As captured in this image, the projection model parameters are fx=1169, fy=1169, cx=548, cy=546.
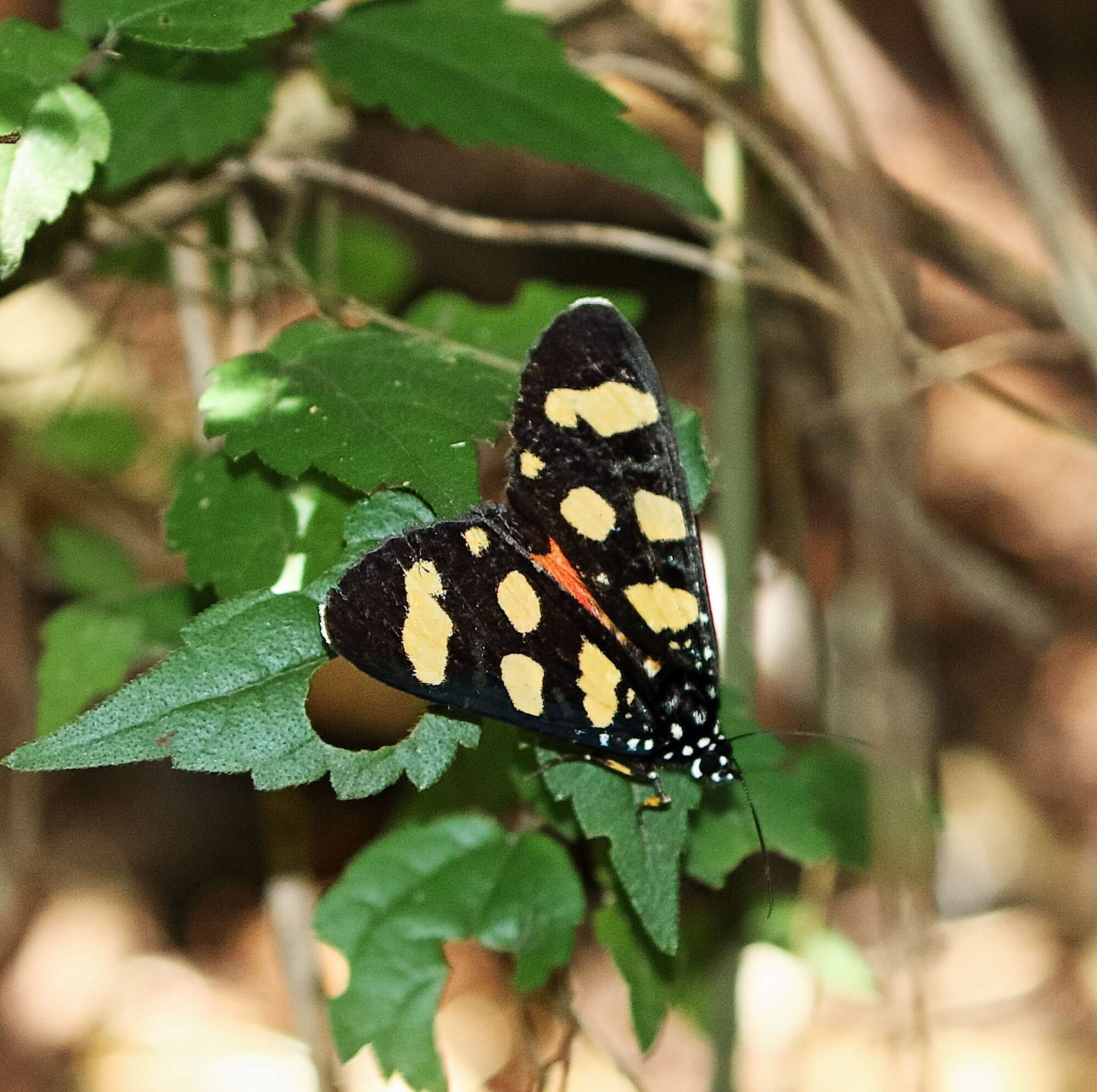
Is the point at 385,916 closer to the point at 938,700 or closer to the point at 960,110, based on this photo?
the point at 938,700

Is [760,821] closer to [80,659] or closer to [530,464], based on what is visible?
[530,464]

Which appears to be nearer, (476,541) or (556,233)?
(476,541)

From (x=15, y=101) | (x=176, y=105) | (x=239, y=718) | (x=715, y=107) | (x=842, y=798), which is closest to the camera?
(x=239, y=718)

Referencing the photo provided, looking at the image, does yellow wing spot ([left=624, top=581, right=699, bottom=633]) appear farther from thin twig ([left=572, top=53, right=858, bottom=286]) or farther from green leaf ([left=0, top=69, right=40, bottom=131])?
thin twig ([left=572, top=53, right=858, bottom=286])

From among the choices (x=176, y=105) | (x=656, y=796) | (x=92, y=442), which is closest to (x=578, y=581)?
(x=656, y=796)

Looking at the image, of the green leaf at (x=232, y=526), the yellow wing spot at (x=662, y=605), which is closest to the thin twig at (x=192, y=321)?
the green leaf at (x=232, y=526)

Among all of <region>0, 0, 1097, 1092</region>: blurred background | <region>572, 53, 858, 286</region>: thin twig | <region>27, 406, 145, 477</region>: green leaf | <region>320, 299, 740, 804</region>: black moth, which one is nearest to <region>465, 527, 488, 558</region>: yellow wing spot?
<region>320, 299, 740, 804</region>: black moth
